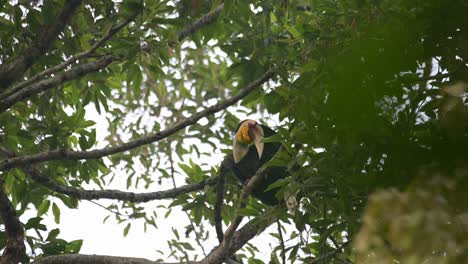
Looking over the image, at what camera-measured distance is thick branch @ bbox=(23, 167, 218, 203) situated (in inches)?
133

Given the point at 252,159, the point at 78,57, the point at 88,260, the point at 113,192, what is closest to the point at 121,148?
the point at 113,192

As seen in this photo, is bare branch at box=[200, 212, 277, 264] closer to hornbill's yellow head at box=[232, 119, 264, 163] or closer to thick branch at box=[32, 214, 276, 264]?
thick branch at box=[32, 214, 276, 264]

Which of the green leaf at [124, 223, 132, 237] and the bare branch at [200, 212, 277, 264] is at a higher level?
the green leaf at [124, 223, 132, 237]

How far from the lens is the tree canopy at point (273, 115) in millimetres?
904

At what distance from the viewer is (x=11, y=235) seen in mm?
2846

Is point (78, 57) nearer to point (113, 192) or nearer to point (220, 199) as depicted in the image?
point (113, 192)

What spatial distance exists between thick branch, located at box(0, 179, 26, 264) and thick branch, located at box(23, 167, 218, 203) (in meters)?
0.47

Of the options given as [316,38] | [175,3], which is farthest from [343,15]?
[175,3]

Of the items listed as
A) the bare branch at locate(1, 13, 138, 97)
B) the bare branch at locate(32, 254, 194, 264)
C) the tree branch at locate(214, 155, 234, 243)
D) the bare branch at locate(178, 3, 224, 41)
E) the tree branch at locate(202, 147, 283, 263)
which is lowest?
the bare branch at locate(32, 254, 194, 264)

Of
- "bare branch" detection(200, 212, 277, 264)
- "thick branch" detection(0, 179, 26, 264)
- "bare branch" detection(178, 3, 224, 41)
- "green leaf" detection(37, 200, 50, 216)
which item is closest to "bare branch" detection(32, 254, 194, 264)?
"thick branch" detection(0, 179, 26, 264)

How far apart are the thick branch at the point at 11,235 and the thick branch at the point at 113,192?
470mm

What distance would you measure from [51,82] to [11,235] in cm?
81

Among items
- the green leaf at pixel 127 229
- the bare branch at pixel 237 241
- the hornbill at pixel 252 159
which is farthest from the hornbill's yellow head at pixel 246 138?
the green leaf at pixel 127 229

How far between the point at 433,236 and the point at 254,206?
2.33 meters
